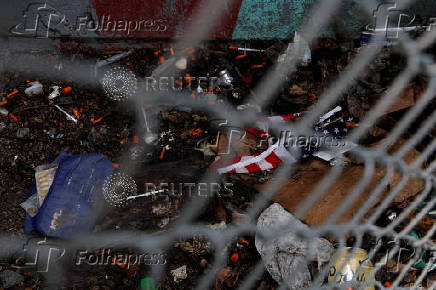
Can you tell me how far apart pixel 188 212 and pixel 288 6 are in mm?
2188

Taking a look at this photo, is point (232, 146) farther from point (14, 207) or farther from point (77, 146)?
point (14, 207)

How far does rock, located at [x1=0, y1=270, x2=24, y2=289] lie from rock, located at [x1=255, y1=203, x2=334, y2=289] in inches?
79.5

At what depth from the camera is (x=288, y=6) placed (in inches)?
132

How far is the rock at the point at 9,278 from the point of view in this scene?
2852 mm

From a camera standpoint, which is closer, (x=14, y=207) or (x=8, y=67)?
(x=14, y=207)

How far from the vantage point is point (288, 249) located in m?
2.76

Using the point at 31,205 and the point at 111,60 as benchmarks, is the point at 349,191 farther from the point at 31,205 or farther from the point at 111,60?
the point at 31,205

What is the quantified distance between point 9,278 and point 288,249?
2318 millimetres

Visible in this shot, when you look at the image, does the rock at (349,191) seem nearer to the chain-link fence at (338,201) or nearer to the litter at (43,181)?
the chain-link fence at (338,201)

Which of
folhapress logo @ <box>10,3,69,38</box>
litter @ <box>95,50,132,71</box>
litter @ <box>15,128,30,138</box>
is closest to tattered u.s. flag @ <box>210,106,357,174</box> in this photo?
litter @ <box>95,50,132,71</box>

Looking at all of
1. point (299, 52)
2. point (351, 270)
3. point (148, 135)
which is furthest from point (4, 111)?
point (351, 270)

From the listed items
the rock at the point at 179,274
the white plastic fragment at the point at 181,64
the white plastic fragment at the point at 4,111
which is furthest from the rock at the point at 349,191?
the white plastic fragment at the point at 4,111

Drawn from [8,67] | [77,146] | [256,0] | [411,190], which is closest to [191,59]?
[256,0]

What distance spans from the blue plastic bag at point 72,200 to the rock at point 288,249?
1.44 metres
